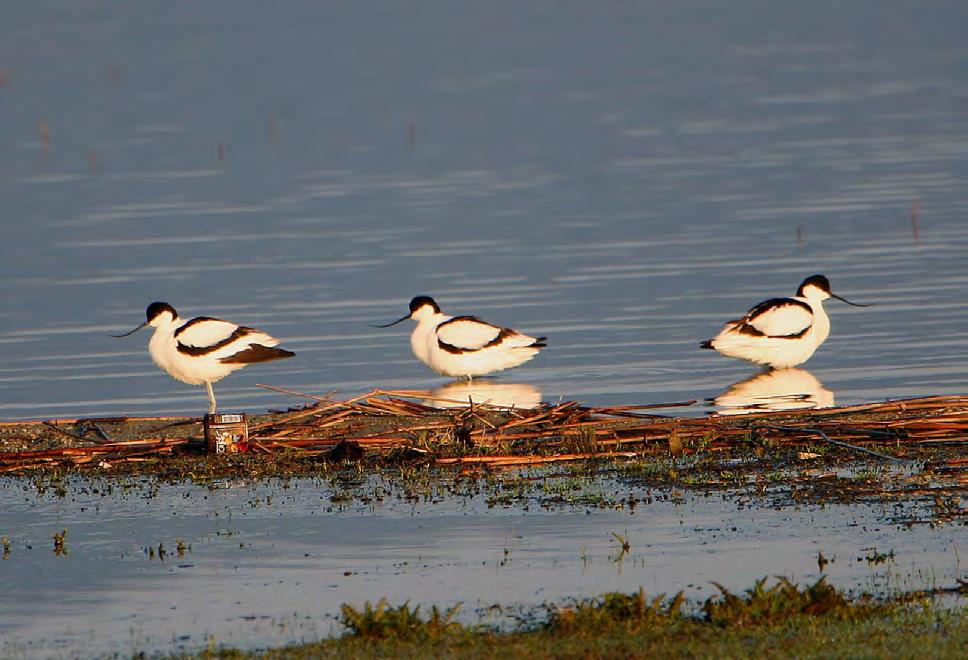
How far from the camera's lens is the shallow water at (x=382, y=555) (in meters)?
7.77

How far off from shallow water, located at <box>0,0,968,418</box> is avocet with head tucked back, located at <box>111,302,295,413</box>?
1.31ft

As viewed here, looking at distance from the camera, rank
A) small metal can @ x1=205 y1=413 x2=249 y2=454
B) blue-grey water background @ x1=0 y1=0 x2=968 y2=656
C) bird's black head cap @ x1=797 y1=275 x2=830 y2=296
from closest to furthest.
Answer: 1. blue-grey water background @ x1=0 y1=0 x2=968 y2=656
2. small metal can @ x1=205 y1=413 x2=249 y2=454
3. bird's black head cap @ x1=797 y1=275 x2=830 y2=296

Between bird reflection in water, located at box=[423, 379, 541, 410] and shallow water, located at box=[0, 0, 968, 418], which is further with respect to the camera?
shallow water, located at box=[0, 0, 968, 418]

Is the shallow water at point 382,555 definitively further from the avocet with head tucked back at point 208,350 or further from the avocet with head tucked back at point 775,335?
the avocet with head tucked back at point 775,335

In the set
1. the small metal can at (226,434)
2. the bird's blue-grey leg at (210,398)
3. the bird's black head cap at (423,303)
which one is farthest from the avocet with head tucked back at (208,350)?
the small metal can at (226,434)

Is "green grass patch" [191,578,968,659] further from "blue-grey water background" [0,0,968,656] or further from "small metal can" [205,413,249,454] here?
"small metal can" [205,413,249,454]

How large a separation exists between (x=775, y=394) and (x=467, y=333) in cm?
296

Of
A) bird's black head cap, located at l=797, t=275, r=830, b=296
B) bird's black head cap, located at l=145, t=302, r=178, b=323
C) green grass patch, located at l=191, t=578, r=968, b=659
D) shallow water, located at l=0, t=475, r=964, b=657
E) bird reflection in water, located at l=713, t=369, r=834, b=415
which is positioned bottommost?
green grass patch, located at l=191, t=578, r=968, b=659

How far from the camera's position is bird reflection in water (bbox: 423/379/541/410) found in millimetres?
14602

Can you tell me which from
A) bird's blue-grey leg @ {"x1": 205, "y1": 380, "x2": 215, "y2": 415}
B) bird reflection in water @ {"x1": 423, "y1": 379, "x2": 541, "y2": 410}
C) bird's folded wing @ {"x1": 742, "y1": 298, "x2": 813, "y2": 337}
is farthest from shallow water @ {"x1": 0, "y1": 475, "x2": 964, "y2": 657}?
bird's folded wing @ {"x1": 742, "y1": 298, "x2": 813, "y2": 337}

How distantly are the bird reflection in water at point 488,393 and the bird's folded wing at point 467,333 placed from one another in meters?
0.41

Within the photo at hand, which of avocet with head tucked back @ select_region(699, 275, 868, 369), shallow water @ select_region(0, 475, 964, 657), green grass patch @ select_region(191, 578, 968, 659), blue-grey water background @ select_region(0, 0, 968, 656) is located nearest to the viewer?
green grass patch @ select_region(191, 578, 968, 659)

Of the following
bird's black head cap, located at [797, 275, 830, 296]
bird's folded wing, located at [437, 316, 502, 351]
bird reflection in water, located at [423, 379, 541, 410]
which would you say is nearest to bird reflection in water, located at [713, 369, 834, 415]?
bird's black head cap, located at [797, 275, 830, 296]

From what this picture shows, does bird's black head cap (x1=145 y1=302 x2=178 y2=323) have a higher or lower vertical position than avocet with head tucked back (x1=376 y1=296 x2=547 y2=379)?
higher
